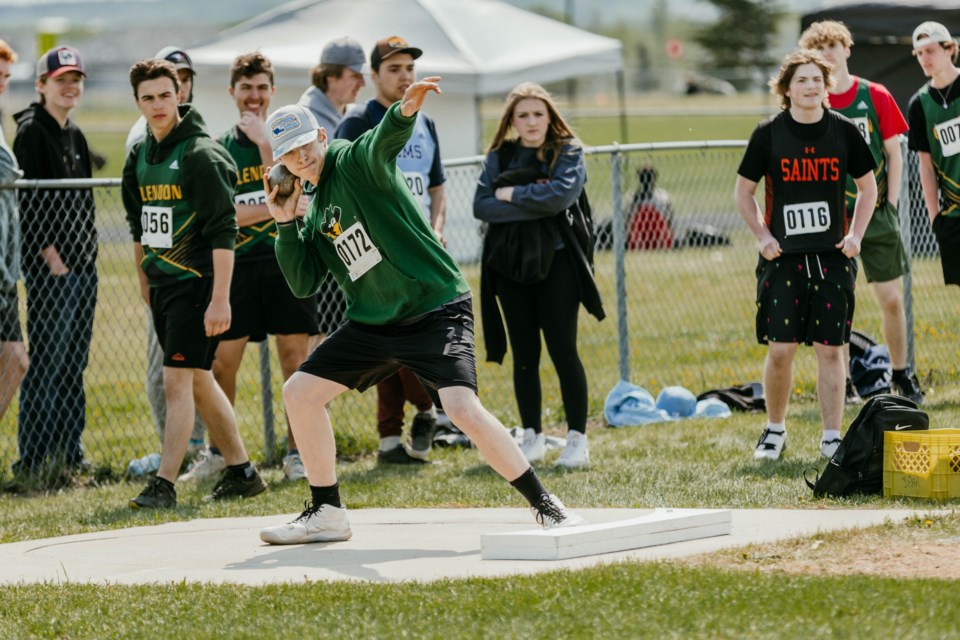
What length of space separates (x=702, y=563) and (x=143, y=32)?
124332 mm

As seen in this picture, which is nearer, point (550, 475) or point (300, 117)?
point (300, 117)

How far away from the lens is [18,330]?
29.4 ft

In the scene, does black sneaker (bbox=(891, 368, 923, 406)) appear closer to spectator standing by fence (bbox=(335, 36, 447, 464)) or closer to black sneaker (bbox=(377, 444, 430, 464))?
spectator standing by fence (bbox=(335, 36, 447, 464))

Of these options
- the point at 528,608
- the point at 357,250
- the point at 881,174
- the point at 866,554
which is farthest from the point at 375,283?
the point at 881,174

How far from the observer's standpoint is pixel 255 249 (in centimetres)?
880

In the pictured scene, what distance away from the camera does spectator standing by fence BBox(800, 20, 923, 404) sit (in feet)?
31.3

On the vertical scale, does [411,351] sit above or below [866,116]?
below

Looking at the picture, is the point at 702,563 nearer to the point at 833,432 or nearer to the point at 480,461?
the point at 833,432

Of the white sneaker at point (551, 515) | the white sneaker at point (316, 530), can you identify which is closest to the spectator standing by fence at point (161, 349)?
the white sneaker at point (316, 530)

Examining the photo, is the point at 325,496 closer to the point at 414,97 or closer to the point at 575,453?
the point at 414,97

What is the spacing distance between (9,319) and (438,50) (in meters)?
13.6

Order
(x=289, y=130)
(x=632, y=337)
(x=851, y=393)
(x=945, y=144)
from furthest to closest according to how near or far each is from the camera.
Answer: (x=632, y=337) < (x=851, y=393) < (x=945, y=144) < (x=289, y=130)

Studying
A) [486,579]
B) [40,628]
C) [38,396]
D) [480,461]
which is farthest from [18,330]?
[486,579]

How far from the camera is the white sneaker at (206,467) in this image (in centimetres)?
914
